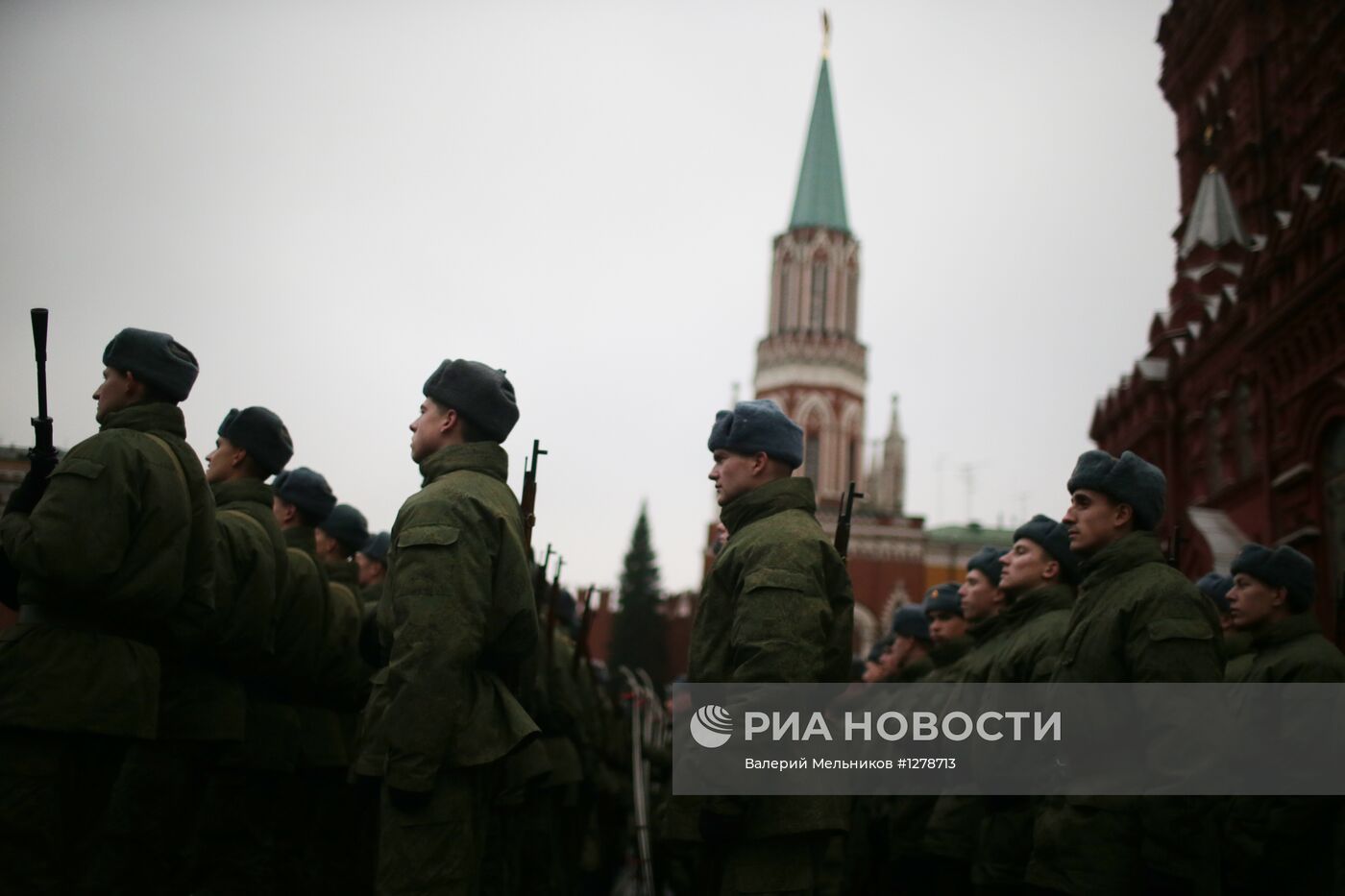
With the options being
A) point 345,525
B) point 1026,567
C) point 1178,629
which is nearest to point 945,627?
point 1026,567

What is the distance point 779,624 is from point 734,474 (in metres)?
0.92

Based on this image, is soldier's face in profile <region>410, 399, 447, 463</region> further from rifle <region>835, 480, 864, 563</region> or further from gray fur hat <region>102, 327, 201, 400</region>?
rifle <region>835, 480, 864, 563</region>

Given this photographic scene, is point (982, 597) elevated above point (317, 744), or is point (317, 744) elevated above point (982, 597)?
point (982, 597)

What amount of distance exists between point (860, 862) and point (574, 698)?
268 cm

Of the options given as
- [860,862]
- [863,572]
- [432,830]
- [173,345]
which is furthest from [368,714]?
[863,572]

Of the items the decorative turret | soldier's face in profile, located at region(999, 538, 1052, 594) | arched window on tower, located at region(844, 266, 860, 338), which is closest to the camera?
soldier's face in profile, located at region(999, 538, 1052, 594)

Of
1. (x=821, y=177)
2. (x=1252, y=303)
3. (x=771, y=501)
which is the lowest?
(x=771, y=501)

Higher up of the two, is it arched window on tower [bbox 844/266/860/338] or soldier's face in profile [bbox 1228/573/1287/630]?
arched window on tower [bbox 844/266/860/338]

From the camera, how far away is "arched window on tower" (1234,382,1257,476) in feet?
66.6

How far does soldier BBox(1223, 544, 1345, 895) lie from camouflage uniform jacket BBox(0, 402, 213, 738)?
4.80 m

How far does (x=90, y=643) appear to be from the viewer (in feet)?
15.1

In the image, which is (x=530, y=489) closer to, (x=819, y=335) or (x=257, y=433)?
(x=257, y=433)

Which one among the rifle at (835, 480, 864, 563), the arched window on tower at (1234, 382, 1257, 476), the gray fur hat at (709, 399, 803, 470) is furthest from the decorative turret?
the gray fur hat at (709, 399, 803, 470)

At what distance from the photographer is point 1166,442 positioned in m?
24.0
